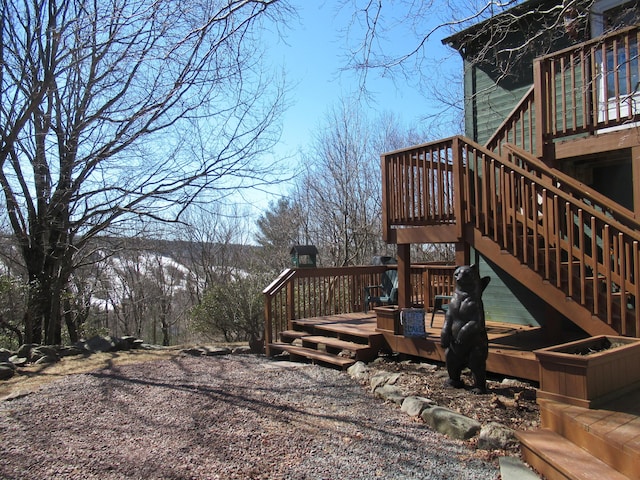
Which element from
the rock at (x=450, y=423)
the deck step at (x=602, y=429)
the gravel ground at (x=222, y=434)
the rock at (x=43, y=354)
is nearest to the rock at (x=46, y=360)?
the rock at (x=43, y=354)

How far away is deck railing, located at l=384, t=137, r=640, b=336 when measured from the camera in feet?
13.4

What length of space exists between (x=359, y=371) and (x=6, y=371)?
463cm

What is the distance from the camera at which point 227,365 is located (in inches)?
262

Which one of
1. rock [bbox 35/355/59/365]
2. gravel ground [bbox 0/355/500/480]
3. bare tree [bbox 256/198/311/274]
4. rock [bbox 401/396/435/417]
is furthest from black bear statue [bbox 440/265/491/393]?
bare tree [bbox 256/198/311/274]

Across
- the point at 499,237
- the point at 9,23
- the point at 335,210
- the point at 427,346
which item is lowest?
the point at 427,346

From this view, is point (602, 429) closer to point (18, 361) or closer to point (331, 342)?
point (331, 342)

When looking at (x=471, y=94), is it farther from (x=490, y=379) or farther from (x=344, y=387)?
(x=344, y=387)

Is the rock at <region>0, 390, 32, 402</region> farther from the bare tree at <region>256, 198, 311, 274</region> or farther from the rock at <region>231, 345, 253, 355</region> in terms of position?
the bare tree at <region>256, 198, 311, 274</region>

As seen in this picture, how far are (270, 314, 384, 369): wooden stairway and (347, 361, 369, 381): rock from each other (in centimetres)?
16

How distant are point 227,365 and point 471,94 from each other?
6.14 m

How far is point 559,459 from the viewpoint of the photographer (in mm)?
2801

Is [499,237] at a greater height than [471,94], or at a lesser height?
lesser

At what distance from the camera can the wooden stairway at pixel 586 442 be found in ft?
8.47

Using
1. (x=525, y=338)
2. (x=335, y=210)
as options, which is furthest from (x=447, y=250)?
(x=525, y=338)
